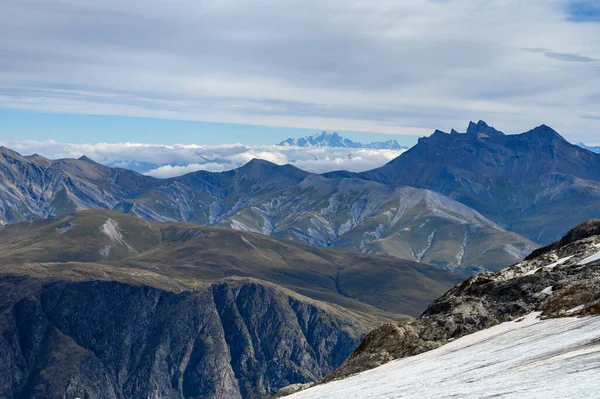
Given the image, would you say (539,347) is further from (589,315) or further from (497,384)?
(497,384)

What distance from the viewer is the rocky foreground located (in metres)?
59.3

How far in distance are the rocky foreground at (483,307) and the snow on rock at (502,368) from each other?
118 inches

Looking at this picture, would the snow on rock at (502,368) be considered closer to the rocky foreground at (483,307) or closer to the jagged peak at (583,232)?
the rocky foreground at (483,307)

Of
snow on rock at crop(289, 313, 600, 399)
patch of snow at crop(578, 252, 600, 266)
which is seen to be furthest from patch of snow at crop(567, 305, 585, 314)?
patch of snow at crop(578, 252, 600, 266)

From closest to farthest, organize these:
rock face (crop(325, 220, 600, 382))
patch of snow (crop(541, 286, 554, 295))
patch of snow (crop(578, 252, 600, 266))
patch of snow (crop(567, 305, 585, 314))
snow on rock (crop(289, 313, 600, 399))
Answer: snow on rock (crop(289, 313, 600, 399)) < patch of snow (crop(567, 305, 585, 314)) < rock face (crop(325, 220, 600, 382)) < patch of snow (crop(541, 286, 554, 295)) < patch of snow (crop(578, 252, 600, 266))

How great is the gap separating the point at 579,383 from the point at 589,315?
18.2 m

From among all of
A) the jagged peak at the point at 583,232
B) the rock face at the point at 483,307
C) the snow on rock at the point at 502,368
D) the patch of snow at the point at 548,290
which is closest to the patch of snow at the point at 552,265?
the rock face at the point at 483,307

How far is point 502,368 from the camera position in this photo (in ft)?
134

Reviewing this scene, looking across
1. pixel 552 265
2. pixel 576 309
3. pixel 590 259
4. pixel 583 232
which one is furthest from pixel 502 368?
Answer: pixel 583 232

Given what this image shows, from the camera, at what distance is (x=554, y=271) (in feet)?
211

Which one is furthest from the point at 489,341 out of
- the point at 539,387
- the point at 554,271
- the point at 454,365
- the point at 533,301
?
the point at 539,387

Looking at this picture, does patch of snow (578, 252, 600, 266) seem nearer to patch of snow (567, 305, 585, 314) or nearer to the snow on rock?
the snow on rock

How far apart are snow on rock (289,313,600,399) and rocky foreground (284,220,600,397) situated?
3001mm

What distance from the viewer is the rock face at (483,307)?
196ft
